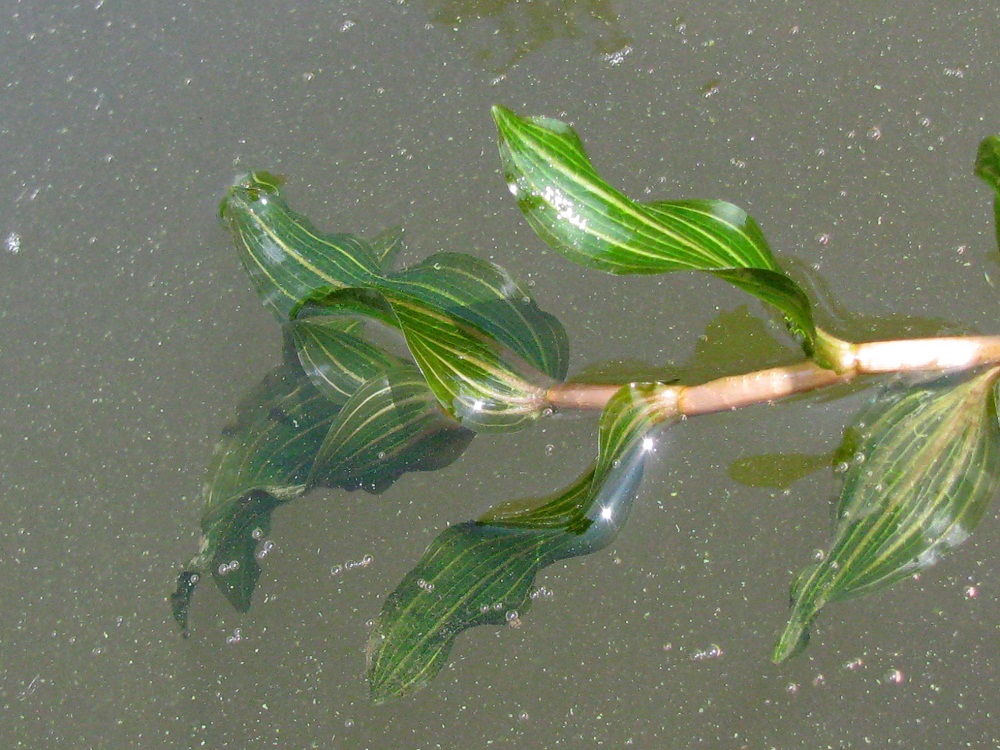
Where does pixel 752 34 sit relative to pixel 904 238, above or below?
above

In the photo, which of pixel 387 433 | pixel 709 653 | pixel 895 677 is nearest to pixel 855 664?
pixel 895 677

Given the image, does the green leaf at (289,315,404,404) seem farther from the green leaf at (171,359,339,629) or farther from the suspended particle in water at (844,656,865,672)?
the suspended particle in water at (844,656,865,672)

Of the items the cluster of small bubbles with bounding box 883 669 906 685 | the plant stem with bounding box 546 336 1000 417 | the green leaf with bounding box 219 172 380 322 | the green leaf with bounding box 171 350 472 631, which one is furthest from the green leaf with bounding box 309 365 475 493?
the cluster of small bubbles with bounding box 883 669 906 685

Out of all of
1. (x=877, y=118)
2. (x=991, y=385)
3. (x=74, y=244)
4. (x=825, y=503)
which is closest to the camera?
(x=991, y=385)


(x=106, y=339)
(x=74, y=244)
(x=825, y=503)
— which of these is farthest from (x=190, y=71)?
(x=825, y=503)

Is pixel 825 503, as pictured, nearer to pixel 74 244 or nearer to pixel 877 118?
pixel 877 118

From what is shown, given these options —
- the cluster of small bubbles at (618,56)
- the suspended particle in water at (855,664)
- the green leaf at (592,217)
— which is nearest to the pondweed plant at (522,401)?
the green leaf at (592,217)

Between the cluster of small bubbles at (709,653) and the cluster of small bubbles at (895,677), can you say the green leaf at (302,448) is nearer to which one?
the cluster of small bubbles at (709,653)
